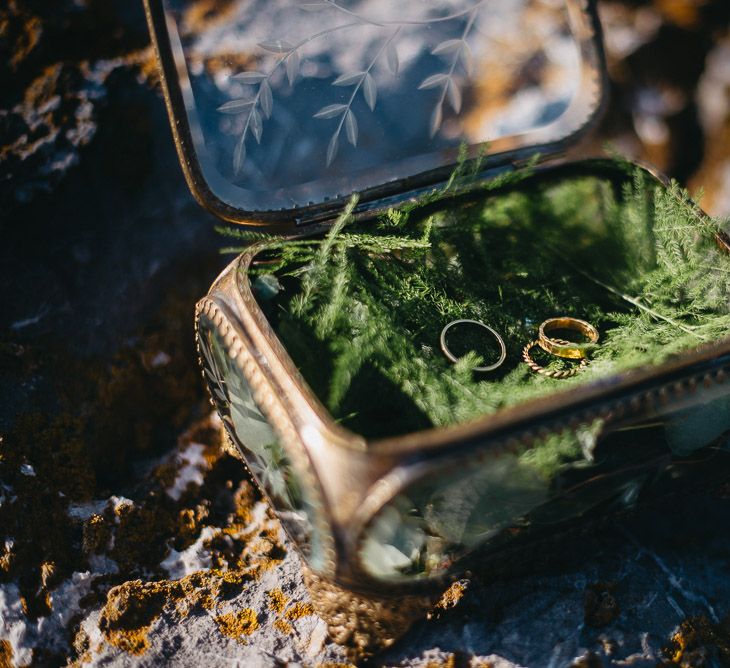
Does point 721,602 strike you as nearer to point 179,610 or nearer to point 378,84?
point 179,610

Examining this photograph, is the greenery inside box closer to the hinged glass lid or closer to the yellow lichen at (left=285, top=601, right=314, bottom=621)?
the hinged glass lid

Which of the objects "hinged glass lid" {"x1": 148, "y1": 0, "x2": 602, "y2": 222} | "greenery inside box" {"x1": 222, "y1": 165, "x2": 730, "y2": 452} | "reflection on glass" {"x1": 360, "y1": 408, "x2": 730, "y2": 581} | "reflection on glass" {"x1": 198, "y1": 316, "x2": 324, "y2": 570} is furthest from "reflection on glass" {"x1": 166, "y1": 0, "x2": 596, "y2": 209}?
"reflection on glass" {"x1": 360, "y1": 408, "x2": 730, "y2": 581}

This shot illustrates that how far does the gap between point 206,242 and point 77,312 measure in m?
0.33

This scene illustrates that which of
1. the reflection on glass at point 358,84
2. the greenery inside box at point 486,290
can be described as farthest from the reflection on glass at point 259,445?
the reflection on glass at point 358,84

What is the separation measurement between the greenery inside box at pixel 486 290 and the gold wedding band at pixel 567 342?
0.06 feet

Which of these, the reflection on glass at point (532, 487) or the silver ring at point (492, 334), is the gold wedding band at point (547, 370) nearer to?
the silver ring at point (492, 334)

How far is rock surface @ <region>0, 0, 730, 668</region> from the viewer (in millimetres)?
1040

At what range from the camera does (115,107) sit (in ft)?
4.81

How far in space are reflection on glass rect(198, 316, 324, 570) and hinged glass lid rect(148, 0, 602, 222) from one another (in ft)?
0.96

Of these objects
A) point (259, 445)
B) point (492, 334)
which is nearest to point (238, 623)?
point (259, 445)

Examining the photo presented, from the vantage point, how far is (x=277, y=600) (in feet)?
3.64

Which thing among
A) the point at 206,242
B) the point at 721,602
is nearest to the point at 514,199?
the point at 206,242

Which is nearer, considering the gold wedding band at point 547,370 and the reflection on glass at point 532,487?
the reflection on glass at point 532,487

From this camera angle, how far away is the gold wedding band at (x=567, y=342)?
1.19 m
